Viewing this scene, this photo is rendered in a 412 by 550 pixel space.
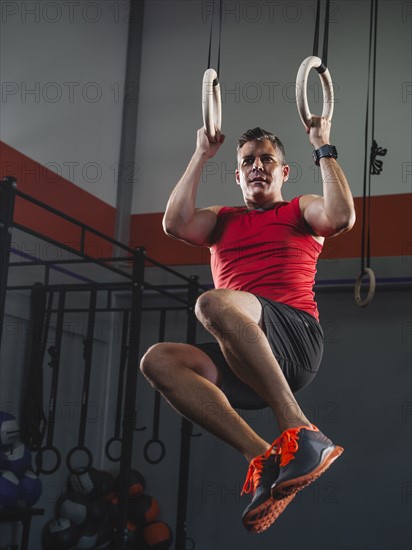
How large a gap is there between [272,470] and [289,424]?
0.14 meters

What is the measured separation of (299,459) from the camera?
200cm

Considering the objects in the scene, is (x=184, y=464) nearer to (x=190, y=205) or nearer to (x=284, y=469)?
(x=190, y=205)

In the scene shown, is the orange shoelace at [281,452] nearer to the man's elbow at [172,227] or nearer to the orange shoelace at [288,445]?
the orange shoelace at [288,445]

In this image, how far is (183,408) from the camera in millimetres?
2275

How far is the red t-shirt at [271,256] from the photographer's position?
249 cm

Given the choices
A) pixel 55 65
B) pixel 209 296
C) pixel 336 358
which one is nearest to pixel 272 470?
pixel 209 296

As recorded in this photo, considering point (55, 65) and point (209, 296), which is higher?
point (55, 65)

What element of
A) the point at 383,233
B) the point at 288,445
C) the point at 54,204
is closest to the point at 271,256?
the point at 288,445

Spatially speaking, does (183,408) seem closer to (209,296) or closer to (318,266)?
(209,296)

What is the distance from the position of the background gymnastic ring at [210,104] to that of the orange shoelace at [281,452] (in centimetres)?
113

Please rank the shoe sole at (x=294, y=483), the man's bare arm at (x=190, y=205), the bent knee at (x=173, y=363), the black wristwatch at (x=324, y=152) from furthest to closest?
the man's bare arm at (x=190, y=205)
the black wristwatch at (x=324, y=152)
the bent knee at (x=173, y=363)
the shoe sole at (x=294, y=483)

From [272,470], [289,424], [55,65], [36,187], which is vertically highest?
[55,65]

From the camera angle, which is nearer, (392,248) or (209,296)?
(209,296)

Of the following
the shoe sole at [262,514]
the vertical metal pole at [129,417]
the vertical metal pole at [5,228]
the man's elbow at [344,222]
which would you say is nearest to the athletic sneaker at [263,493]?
the shoe sole at [262,514]
